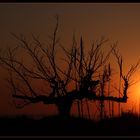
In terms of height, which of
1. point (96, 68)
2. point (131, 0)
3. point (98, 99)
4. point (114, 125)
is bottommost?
point (114, 125)

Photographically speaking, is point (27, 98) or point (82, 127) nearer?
point (82, 127)

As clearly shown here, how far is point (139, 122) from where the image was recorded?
10734mm

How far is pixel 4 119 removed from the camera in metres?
10.7

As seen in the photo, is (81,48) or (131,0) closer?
(131,0)

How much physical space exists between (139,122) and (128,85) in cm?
106

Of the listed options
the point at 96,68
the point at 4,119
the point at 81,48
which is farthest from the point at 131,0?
the point at 4,119

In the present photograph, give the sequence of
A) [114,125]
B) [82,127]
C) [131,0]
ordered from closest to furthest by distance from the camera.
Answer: [131,0], [82,127], [114,125]

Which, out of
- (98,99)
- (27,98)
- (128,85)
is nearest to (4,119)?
(27,98)

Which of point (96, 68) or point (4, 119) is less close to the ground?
point (96, 68)

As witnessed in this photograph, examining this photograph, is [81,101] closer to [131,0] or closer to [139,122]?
[139,122]

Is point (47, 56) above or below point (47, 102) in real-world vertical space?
above

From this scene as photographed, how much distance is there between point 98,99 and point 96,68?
2.86ft

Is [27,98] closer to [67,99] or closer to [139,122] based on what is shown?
[67,99]

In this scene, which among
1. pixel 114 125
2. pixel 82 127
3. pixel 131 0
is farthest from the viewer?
pixel 114 125
